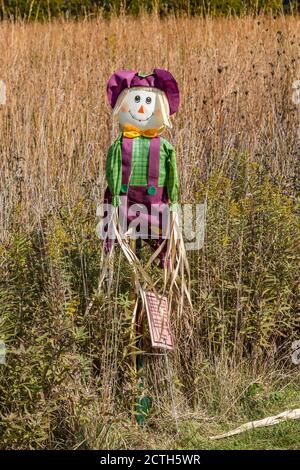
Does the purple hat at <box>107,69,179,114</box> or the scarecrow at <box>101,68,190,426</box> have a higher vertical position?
the purple hat at <box>107,69,179,114</box>

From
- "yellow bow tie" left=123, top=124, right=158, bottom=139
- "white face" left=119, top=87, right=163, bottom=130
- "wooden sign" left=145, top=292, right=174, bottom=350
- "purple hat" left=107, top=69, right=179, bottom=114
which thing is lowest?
"wooden sign" left=145, top=292, right=174, bottom=350

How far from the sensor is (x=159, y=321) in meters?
3.87

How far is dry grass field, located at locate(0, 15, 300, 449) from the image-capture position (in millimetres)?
3791

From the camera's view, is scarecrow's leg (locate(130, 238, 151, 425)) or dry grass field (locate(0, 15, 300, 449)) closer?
dry grass field (locate(0, 15, 300, 449))

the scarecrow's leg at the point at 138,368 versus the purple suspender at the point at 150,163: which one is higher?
the purple suspender at the point at 150,163

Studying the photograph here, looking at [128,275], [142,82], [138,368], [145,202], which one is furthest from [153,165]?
[138,368]

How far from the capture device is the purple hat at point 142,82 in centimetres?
397

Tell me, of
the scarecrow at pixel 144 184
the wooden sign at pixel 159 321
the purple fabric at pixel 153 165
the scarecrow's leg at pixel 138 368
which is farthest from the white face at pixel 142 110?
the wooden sign at pixel 159 321

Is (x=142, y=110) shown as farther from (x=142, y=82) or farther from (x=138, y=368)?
(x=138, y=368)

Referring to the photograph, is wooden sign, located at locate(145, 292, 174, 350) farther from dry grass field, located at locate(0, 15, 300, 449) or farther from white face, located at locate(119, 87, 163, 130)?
white face, located at locate(119, 87, 163, 130)

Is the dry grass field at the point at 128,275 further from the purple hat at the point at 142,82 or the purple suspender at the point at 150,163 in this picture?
the purple hat at the point at 142,82

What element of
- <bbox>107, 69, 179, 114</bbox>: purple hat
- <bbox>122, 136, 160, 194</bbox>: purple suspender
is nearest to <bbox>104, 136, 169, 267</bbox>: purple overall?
<bbox>122, 136, 160, 194</bbox>: purple suspender

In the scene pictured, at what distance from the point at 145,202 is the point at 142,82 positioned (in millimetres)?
500
